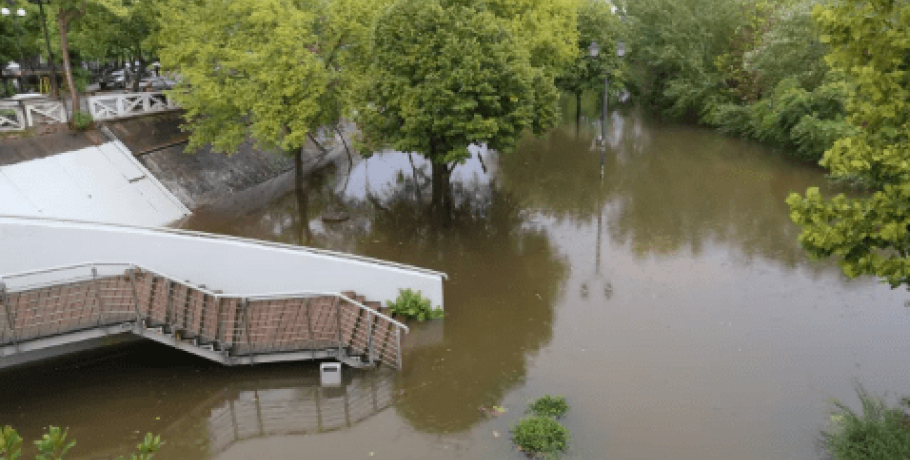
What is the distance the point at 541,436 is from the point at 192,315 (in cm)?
601

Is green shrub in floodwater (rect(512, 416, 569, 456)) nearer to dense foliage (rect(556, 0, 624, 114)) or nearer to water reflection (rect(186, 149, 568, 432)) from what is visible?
water reflection (rect(186, 149, 568, 432))

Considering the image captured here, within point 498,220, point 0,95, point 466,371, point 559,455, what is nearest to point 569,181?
point 498,220

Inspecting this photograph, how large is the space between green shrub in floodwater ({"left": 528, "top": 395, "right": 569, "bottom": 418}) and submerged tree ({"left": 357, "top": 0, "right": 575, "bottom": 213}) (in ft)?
24.9

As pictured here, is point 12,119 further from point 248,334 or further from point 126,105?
point 248,334

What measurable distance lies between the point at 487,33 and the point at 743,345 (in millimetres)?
8970

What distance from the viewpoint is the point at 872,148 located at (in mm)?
7773

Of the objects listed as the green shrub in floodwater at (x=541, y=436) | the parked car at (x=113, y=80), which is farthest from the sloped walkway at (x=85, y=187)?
the green shrub in floodwater at (x=541, y=436)

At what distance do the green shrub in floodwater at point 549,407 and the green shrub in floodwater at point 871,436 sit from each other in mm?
3563

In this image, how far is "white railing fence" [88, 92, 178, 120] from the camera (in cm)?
2150

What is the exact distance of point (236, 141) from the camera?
20.2 metres

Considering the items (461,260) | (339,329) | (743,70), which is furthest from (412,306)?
(743,70)

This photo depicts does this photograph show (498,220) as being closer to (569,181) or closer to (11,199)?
(569,181)

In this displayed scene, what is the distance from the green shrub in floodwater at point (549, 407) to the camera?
10.5m

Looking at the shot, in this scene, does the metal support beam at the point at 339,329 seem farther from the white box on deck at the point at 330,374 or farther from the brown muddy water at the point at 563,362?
the brown muddy water at the point at 563,362
